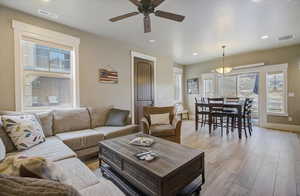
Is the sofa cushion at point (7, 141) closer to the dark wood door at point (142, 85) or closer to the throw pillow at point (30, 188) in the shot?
the throw pillow at point (30, 188)

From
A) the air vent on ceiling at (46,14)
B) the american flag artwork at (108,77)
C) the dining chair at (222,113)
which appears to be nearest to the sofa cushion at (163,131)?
the american flag artwork at (108,77)

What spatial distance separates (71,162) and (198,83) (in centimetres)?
606

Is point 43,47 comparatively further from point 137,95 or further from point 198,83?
point 198,83

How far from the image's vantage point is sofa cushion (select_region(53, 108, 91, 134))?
2629 mm

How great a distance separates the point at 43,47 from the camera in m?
2.86

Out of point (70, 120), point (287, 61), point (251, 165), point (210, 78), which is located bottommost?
point (251, 165)

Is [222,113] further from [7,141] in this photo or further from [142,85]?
[7,141]

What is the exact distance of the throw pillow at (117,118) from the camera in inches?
123

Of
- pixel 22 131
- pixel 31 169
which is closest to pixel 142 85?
pixel 22 131

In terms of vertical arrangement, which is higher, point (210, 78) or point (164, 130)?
point (210, 78)

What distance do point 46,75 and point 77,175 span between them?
8.14 ft

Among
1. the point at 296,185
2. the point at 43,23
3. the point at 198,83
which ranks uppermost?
the point at 43,23

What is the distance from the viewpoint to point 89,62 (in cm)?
342

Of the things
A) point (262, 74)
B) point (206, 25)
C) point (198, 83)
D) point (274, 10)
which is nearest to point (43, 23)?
point (206, 25)
